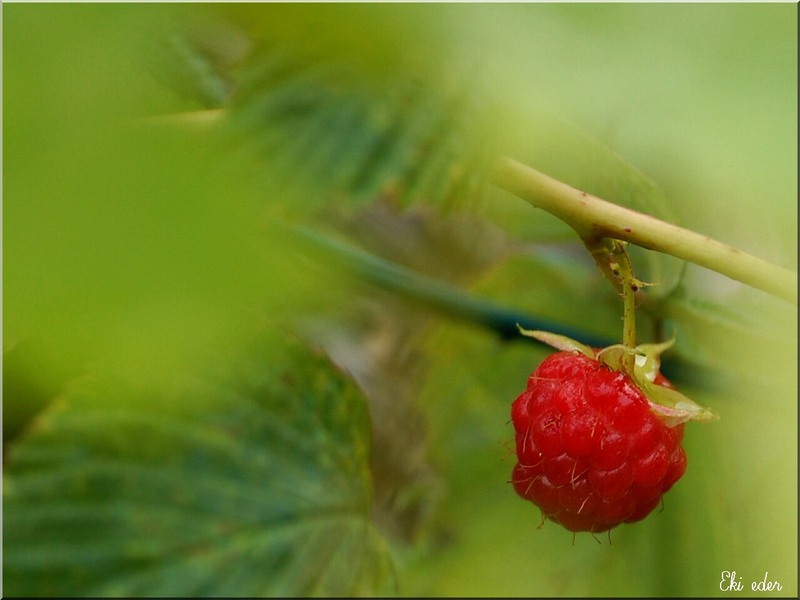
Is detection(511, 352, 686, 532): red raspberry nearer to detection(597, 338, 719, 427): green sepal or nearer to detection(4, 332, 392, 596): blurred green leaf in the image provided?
detection(597, 338, 719, 427): green sepal

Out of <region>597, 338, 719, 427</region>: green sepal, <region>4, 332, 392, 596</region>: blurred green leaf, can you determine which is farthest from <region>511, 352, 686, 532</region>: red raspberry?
<region>4, 332, 392, 596</region>: blurred green leaf

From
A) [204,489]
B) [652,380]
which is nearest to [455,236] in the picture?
[204,489]

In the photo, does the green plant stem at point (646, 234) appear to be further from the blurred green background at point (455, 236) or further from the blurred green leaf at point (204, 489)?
the blurred green leaf at point (204, 489)

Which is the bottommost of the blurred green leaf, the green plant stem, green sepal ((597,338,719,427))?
the blurred green leaf

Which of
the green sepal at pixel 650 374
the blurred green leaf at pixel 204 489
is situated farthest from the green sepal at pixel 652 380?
the blurred green leaf at pixel 204 489

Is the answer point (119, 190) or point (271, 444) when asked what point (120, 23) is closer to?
point (119, 190)

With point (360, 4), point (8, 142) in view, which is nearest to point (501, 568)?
point (360, 4)
